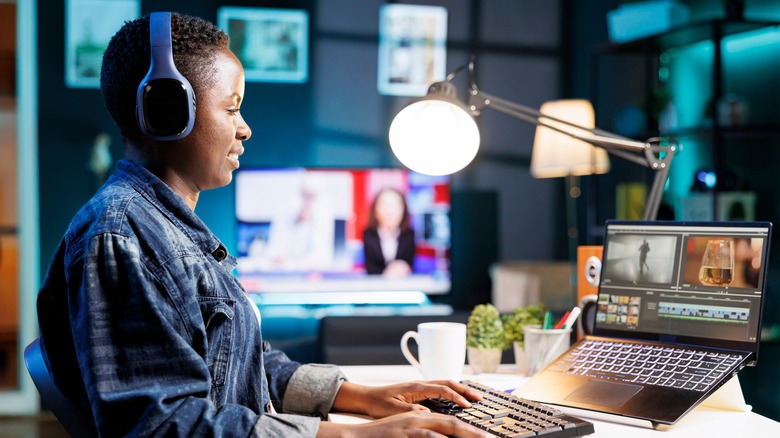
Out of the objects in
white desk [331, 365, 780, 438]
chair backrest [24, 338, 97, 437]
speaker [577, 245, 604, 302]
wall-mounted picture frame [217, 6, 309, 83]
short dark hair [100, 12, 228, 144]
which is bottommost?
white desk [331, 365, 780, 438]

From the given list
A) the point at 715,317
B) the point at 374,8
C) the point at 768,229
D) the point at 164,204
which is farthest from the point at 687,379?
the point at 374,8

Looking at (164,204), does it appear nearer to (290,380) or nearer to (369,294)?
(290,380)

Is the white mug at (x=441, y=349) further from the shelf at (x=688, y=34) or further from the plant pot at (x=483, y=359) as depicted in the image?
the shelf at (x=688, y=34)

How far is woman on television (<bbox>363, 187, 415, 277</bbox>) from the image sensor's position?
460cm

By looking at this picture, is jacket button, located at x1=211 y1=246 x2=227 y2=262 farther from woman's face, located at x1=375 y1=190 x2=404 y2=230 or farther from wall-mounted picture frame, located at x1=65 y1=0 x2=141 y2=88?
wall-mounted picture frame, located at x1=65 y1=0 x2=141 y2=88

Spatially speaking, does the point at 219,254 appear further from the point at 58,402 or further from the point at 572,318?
the point at 572,318

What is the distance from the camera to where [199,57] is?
1103 mm

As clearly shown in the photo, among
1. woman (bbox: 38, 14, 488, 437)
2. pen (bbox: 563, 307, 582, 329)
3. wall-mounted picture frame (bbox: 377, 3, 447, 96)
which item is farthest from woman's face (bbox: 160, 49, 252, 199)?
wall-mounted picture frame (bbox: 377, 3, 447, 96)

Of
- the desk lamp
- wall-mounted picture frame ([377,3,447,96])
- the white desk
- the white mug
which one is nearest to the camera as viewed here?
the white desk

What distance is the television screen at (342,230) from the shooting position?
449cm

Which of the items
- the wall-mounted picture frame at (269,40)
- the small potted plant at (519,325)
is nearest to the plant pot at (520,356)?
the small potted plant at (519,325)

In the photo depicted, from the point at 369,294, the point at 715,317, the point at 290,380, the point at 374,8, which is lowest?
the point at 369,294

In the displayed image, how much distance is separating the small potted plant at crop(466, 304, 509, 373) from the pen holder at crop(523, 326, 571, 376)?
6 centimetres

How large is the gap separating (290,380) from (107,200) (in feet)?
1.59
